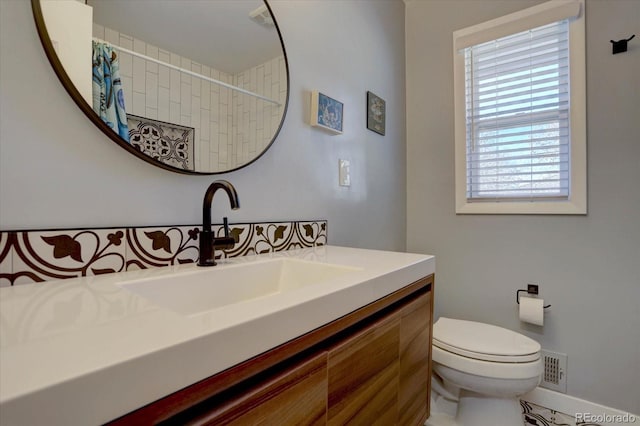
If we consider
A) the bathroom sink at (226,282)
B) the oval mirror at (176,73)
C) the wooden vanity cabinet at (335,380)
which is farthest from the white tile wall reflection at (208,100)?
the wooden vanity cabinet at (335,380)

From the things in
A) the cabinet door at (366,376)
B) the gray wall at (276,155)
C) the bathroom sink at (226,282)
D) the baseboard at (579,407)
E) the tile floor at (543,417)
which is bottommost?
the tile floor at (543,417)

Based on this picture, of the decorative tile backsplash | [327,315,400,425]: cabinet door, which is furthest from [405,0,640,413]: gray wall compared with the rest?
the decorative tile backsplash

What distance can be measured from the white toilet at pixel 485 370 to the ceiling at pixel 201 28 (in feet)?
4.55

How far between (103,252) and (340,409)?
634 millimetres

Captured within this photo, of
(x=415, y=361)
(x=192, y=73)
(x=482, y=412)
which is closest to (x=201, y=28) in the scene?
(x=192, y=73)

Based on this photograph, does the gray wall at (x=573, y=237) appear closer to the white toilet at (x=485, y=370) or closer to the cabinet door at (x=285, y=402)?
the white toilet at (x=485, y=370)

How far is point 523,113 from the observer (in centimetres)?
170

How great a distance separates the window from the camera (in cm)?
156

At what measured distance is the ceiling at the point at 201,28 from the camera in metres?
0.79

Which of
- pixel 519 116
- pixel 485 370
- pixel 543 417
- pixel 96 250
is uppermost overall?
pixel 519 116

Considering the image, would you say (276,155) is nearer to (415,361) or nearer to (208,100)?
(208,100)

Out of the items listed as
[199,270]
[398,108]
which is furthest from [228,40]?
[398,108]

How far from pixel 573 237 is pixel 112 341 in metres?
1.96

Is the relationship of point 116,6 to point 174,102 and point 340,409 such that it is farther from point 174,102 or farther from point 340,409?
point 340,409
